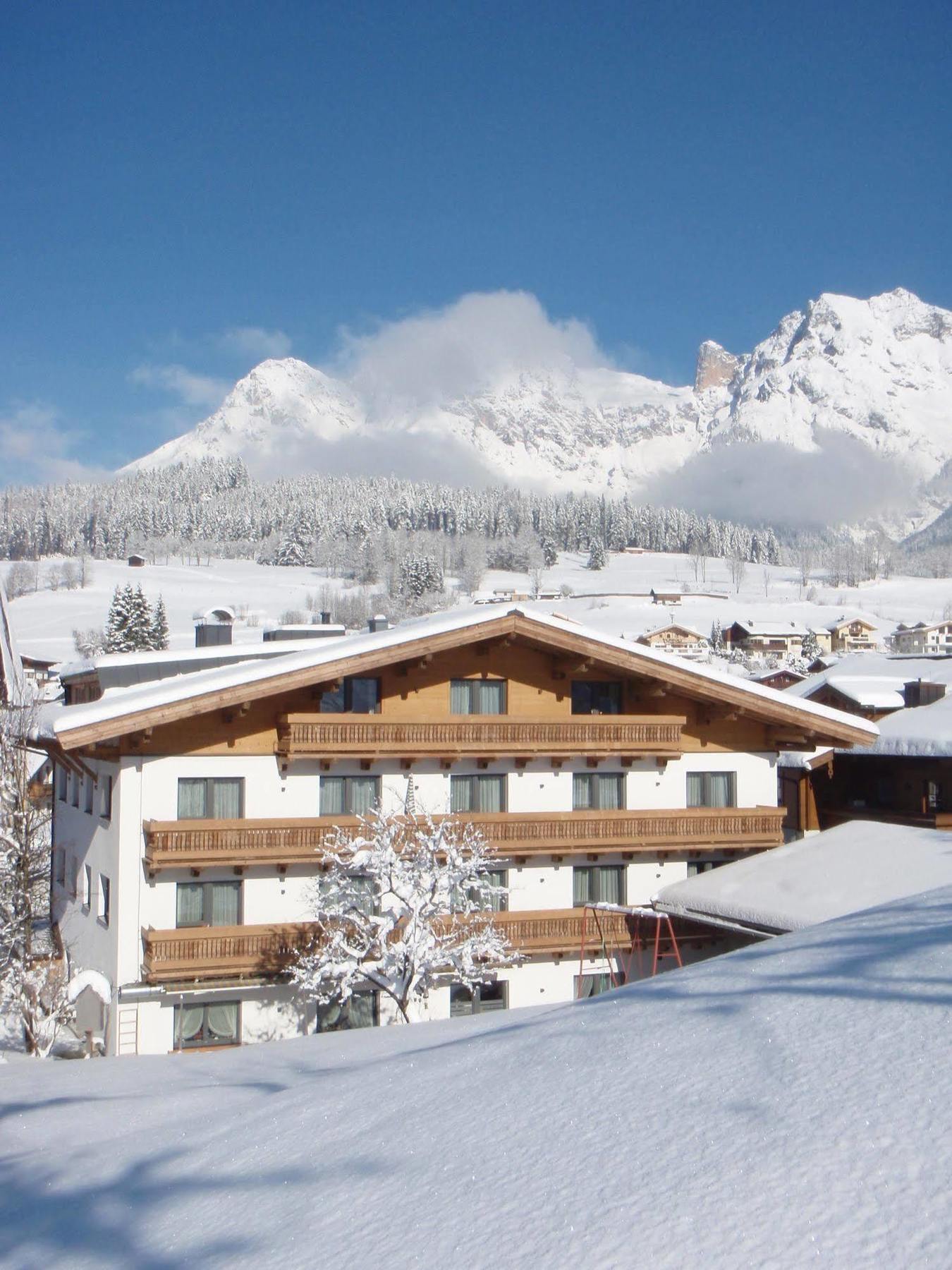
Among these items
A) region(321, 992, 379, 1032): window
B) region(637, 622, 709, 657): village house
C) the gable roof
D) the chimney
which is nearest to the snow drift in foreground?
the gable roof

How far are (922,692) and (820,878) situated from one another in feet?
57.3

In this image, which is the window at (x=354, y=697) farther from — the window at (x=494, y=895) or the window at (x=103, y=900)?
the window at (x=103, y=900)

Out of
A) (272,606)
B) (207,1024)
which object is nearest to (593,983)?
(207,1024)

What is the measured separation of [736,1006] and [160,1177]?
2948mm

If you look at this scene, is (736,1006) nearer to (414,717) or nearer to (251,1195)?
(251,1195)

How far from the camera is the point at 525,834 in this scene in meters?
23.6

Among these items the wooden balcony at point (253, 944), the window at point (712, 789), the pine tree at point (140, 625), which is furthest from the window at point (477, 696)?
the pine tree at point (140, 625)

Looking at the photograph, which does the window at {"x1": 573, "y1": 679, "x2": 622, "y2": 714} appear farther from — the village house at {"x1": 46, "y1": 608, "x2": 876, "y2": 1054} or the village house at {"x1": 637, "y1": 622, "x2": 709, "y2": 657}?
the village house at {"x1": 637, "y1": 622, "x2": 709, "y2": 657}

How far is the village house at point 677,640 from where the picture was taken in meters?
125

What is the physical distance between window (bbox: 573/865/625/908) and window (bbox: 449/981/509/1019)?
251 centimetres

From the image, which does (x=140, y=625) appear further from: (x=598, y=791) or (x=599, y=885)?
(x=599, y=885)

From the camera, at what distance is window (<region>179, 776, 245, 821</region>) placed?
22109 mm

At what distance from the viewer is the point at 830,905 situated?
60.4 feet

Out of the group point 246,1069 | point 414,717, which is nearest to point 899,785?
point 414,717
